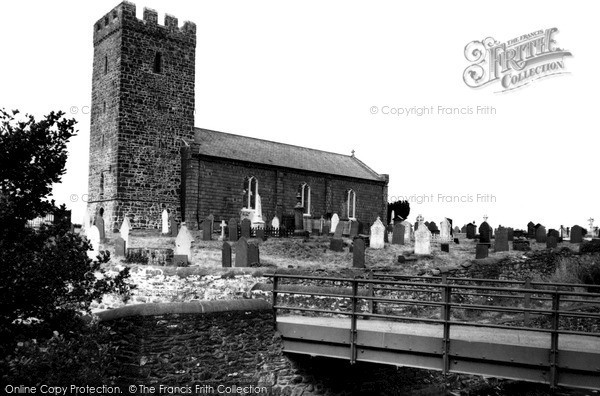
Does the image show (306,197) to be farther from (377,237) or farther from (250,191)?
(377,237)

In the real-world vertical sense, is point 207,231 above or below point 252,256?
above

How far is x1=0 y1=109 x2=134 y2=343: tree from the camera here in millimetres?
8367

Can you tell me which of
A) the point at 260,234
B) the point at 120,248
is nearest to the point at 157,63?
the point at 260,234

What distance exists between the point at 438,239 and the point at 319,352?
2021 centimetres

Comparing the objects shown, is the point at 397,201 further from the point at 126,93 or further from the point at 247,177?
the point at 126,93

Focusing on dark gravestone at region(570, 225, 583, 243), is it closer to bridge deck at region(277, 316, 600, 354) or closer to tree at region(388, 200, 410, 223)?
bridge deck at region(277, 316, 600, 354)

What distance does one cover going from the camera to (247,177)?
1425 inches

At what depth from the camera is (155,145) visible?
34.0 metres

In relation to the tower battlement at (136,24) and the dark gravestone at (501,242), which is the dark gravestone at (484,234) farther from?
the tower battlement at (136,24)

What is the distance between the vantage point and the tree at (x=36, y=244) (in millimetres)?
8367

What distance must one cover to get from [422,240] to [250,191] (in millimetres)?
14943

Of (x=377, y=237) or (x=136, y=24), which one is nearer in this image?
(x=377, y=237)

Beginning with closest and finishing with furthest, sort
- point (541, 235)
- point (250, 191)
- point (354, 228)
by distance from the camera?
1. point (541, 235)
2. point (354, 228)
3. point (250, 191)

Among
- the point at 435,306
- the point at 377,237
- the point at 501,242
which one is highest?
the point at 377,237
